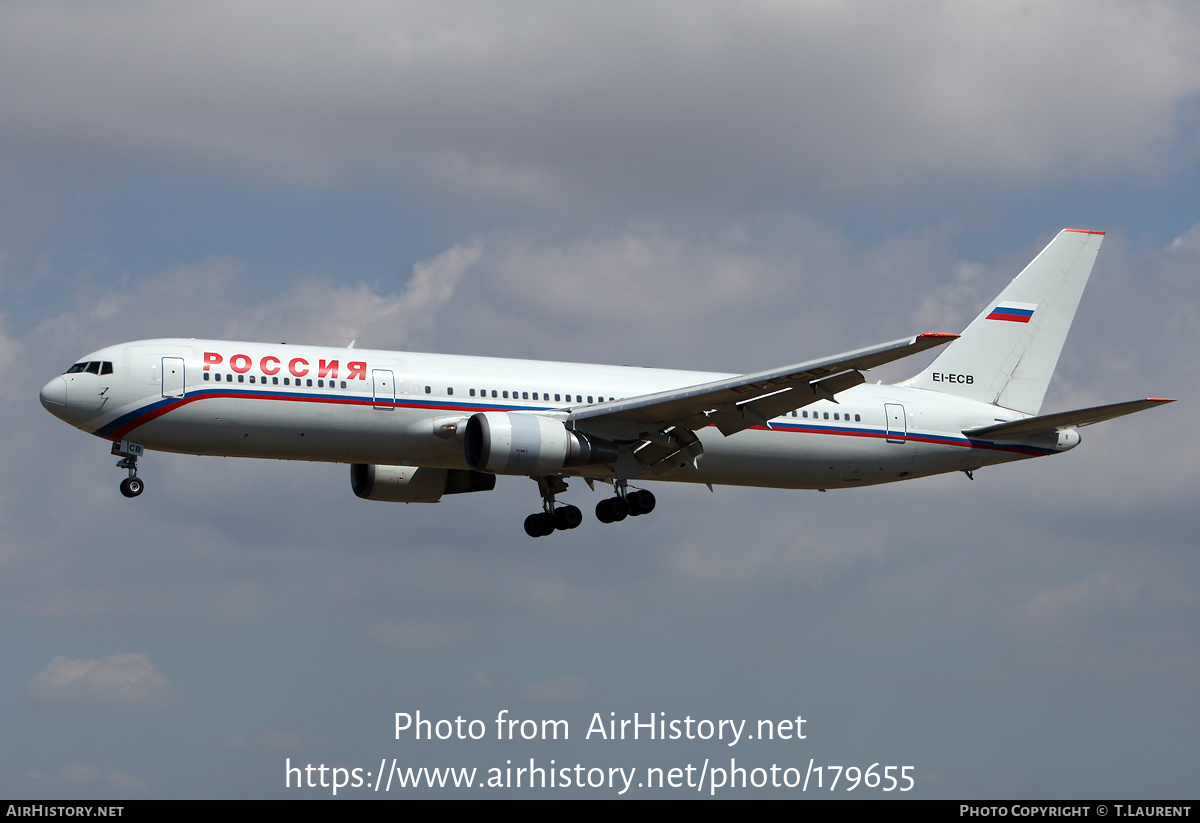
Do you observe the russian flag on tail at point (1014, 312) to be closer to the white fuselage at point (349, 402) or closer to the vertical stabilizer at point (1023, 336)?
the vertical stabilizer at point (1023, 336)

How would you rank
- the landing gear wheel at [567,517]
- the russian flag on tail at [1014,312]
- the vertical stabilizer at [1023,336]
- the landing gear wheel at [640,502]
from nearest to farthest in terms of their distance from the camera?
the landing gear wheel at [640,502]
the landing gear wheel at [567,517]
the vertical stabilizer at [1023,336]
the russian flag on tail at [1014,312]

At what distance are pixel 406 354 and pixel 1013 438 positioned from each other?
22.1 metres

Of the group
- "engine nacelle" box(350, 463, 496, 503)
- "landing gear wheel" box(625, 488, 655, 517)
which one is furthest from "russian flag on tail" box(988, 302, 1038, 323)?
"engine nacelle" box(350, 463, 496, 503)

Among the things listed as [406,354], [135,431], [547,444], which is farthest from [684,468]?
[135,431]

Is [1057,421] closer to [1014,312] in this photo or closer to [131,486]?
[1014,312]

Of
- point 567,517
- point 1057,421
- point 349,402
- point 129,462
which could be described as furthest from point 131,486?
point 1057,421

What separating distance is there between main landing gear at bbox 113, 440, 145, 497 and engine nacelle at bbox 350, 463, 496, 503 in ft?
32.4

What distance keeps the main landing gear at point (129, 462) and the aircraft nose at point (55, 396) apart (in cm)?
201

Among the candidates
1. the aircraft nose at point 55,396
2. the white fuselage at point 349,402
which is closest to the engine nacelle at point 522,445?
the white fuselage at point 349,402

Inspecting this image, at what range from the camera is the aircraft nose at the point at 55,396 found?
44688mm

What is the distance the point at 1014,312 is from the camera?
57500 millimetres

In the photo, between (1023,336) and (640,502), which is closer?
(640,502)

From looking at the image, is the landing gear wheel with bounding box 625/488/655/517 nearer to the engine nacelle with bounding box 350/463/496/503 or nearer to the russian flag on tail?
the engine nacelle with bounding box 350/463/496/503

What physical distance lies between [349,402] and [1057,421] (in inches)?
942
